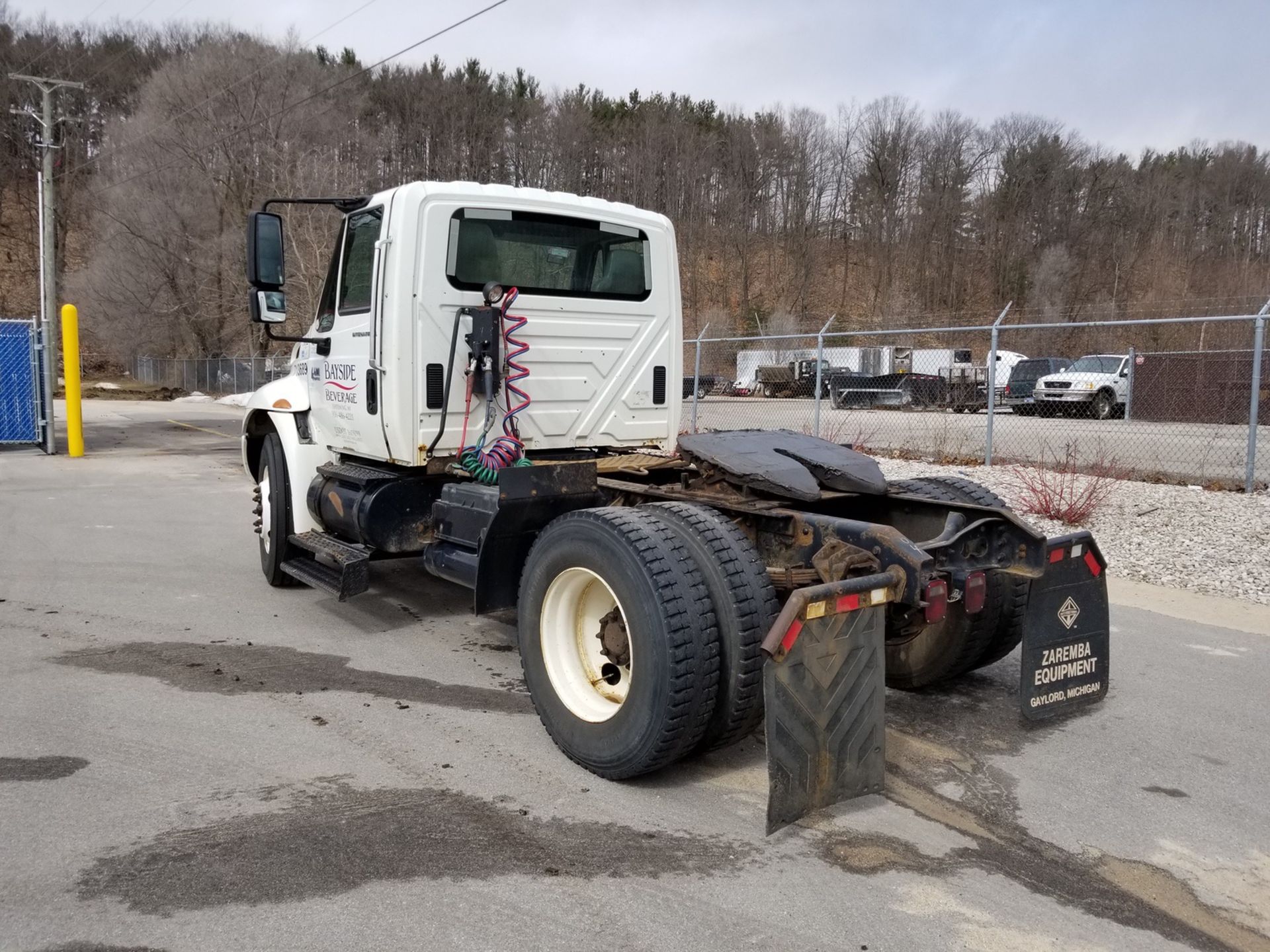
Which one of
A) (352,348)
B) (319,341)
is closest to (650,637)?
(352,348)

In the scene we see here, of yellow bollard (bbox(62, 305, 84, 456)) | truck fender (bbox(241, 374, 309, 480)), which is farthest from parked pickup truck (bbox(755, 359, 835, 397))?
truck fender (bbox(241, 374, 309, 480))

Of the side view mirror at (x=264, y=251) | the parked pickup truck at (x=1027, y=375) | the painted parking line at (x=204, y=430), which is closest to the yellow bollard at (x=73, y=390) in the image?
the painted parking line at (x=204, y=430)

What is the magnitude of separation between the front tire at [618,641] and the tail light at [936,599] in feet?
2.59

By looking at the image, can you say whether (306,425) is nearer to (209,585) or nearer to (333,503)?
(333,503)

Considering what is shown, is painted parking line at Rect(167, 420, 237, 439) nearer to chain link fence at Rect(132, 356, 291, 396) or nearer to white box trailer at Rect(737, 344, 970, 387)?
chain link fence at Rect(132, 356, 291, 396)

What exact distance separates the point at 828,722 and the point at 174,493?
10.7 m

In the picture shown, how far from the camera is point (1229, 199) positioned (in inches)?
2376

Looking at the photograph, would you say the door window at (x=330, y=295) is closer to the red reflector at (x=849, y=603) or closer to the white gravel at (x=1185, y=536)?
the red reflector at (x=849, y=603)

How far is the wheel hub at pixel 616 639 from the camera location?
399 cm

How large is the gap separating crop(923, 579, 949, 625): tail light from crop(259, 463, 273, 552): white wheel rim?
16.1ft

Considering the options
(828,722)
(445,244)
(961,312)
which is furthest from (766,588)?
(961,312)

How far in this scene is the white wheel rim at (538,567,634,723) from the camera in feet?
13.6

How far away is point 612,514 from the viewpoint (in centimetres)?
400

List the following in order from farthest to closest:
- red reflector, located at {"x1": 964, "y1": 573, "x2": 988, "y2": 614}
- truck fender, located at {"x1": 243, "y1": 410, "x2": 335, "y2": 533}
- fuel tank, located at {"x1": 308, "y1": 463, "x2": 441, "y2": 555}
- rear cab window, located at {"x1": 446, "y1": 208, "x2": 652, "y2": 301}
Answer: truck fender, located at {"x1": 243, "y1": 410, "x2": 335, "y2": 533} → fuel tank, located at {"x1": 308, "y1": 463, "x2": 441, "y2": 555} → rear cab window, located at {"x1": 446, "y1": 208, "x2": 652, "y2": 301} → red reflector, located at {"x1": 964, "y1": 573, "x2": 988, "y2": 614}
